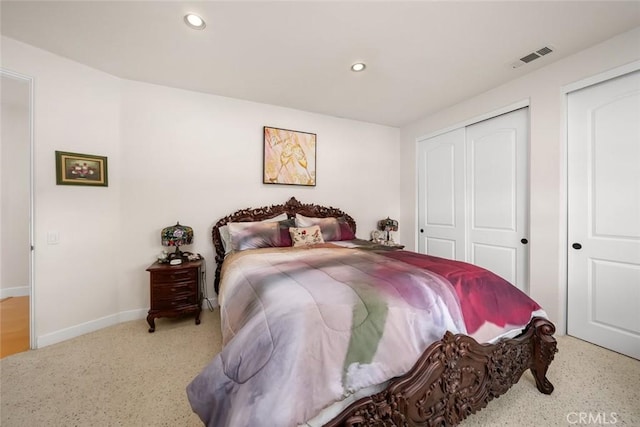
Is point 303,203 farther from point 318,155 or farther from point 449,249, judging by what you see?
point 449,249

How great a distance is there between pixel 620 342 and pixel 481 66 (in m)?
2.74

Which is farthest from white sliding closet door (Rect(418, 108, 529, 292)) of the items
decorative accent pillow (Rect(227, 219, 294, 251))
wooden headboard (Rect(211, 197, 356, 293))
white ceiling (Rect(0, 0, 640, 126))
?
decorative accent pillow (Rect(227, 219, 294, 251))

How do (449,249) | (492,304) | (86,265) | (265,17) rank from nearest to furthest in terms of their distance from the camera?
(492,304)
(265,17)
(86,265)
(449,249)

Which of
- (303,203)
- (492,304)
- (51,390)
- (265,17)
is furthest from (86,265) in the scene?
(492,304)

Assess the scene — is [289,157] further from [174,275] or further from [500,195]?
[500,195]

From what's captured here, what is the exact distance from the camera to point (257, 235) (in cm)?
267

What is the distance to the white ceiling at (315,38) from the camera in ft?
5.60

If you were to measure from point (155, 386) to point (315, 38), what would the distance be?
113 inches

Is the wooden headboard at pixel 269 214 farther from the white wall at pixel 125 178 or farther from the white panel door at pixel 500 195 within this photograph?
the white panel door at pixel 500 195

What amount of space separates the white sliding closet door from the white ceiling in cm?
64

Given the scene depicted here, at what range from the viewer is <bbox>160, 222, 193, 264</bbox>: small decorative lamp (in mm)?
2529

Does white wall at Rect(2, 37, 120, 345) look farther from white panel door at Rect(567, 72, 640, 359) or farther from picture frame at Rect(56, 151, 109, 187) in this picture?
white panel door at Rect(567, 72, 640, 359)

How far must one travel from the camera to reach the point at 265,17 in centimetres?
177

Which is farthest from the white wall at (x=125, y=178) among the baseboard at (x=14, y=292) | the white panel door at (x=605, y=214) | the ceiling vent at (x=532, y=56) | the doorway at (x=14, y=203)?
the white panel door at (x=605, y=214)
